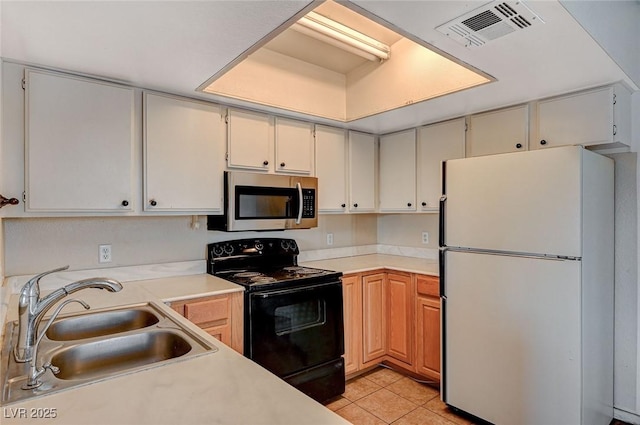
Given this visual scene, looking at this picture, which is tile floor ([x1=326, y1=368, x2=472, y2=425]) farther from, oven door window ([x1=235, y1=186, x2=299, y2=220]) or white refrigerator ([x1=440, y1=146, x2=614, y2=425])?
oven door window ([x1=235, y1=186, x2=299, y2=220])

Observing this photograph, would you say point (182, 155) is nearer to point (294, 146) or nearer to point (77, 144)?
point (77, 144)

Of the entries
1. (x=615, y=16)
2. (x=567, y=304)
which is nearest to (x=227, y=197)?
(x=567, y=304)

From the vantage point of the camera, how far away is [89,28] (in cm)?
143

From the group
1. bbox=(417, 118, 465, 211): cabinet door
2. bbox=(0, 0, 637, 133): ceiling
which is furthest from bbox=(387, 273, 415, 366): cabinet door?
bbox=(0, 0, 637, 133): ceiling

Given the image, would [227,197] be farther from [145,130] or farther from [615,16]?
[615,16]

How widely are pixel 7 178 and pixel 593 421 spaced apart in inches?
132

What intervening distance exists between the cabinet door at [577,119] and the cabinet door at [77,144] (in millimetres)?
2575

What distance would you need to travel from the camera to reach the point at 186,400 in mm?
902

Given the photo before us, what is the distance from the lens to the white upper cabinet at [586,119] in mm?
2086

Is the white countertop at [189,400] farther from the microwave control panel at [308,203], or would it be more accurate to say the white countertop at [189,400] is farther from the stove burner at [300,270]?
the microwave control panel at [308,203]

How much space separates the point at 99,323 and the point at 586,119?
2.86m

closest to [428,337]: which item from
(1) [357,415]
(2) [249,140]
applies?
(1) [357,415]

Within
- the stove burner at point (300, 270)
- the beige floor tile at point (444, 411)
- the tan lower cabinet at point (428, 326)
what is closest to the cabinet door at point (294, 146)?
the stove burner at point (300, 270)

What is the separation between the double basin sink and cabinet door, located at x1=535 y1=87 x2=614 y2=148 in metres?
A: 2.34
